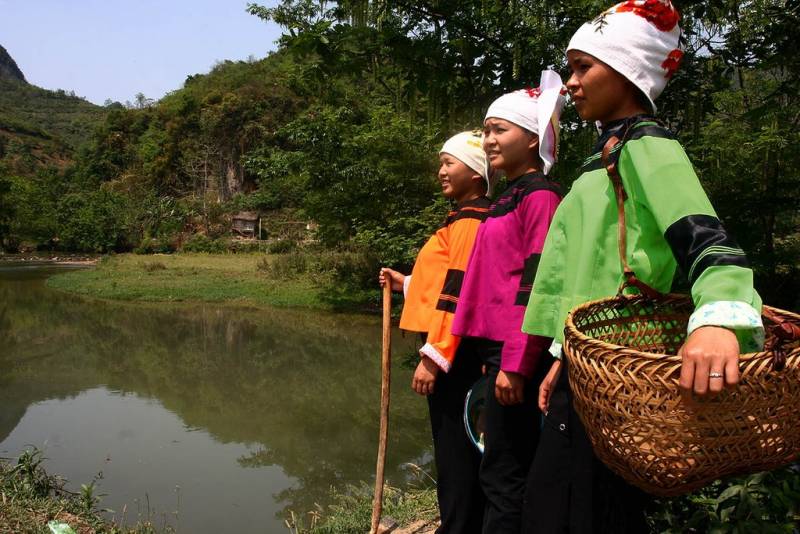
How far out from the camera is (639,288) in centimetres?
132

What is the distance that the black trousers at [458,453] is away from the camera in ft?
7.04

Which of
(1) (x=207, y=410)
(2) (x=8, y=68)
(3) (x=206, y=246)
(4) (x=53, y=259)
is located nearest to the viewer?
(1) (x=207, y=410)

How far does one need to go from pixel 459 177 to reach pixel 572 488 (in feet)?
4.42

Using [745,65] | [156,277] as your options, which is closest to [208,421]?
[745,65]

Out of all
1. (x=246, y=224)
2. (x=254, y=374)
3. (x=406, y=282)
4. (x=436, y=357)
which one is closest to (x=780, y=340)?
(x=436, y=357)

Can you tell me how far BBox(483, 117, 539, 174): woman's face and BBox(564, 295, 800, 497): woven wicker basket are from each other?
0.94 metres

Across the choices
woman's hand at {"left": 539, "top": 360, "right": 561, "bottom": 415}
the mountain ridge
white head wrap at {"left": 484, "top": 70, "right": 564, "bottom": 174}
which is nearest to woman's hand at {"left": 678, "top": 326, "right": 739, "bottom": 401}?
woman's hand at {"left": 539, "top": 360, "right": 561, "bottom": 415}

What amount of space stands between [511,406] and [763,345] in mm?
796

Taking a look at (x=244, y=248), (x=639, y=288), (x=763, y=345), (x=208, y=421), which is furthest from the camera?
(x=244, y=248)

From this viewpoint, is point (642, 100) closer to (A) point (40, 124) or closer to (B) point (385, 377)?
(B) point (385, 377)

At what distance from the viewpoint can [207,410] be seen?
7.99 meters

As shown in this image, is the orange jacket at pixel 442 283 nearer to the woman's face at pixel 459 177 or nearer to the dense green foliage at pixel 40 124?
the woman's face at pixel 459 177

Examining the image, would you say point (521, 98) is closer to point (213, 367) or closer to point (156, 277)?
point (213, 367)

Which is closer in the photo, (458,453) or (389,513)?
(458,453)
